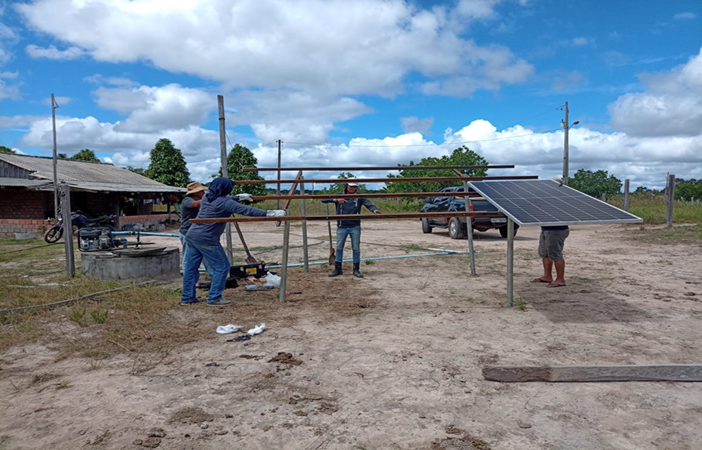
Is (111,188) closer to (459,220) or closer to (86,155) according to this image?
(459,220)

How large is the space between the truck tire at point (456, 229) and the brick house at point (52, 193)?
13.6 m

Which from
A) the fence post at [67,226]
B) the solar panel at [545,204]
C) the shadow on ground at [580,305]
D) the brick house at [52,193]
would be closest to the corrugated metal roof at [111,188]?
the brick house at [52,193]

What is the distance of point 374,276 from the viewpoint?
9.04 m

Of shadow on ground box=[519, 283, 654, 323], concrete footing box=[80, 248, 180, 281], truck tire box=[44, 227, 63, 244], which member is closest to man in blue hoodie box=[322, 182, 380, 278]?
shadow on ground box=[519, 283, 654, 323]

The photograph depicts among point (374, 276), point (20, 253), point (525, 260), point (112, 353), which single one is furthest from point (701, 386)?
point (20, 253)

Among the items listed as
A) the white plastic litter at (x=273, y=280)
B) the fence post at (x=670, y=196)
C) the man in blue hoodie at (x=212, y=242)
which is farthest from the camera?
the fence post at (x=670, y=196)

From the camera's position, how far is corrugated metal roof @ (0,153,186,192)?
21406 mm

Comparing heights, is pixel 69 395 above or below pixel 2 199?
below

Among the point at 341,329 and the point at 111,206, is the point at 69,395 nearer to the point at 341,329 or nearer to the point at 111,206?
the point at 341,329

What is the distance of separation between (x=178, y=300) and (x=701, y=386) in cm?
608

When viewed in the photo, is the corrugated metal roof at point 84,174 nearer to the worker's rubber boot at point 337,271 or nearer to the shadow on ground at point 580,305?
the worker's rubber boot at point 337,271

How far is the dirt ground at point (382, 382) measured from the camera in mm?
3100

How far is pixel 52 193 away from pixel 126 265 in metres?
15.9

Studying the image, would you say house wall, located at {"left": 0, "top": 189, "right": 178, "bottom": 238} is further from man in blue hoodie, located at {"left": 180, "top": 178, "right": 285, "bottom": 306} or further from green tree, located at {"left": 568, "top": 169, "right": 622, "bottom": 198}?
green tree, located at {"left": 568, "top": 169, "right": 622, "bottom": 198}
